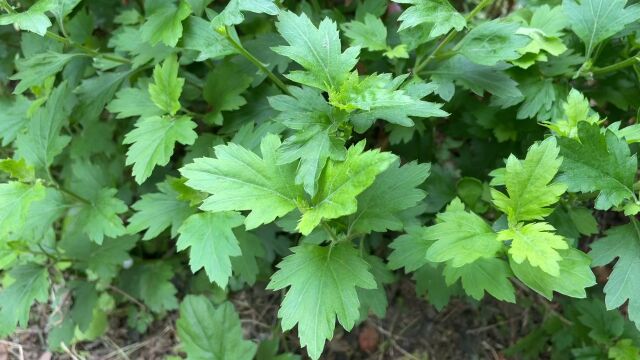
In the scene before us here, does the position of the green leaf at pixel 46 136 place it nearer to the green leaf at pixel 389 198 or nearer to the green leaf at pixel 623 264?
the green leaf at pixel 389 198

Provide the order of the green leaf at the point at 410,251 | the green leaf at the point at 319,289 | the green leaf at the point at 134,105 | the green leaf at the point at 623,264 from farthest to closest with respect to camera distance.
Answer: the green leaf at the point at 134,105 < the green leaf at the point at 410,251 < the green leaf at the point at 623,264 < the green leaf at the point at 319,289

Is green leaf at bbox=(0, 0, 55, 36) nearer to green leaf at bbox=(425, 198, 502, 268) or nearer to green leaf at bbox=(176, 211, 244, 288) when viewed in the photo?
green leaf at bbox=(176, 211, 244, 288)

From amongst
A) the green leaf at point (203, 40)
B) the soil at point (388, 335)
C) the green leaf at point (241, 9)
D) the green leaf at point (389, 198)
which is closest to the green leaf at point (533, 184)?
the green leaf at point (389, 198)

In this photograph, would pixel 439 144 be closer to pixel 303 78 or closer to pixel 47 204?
pixel 303 78

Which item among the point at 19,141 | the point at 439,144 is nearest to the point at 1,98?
the point at 19,141

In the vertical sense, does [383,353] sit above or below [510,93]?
below

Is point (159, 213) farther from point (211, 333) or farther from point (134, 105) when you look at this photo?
point (211, 333)
